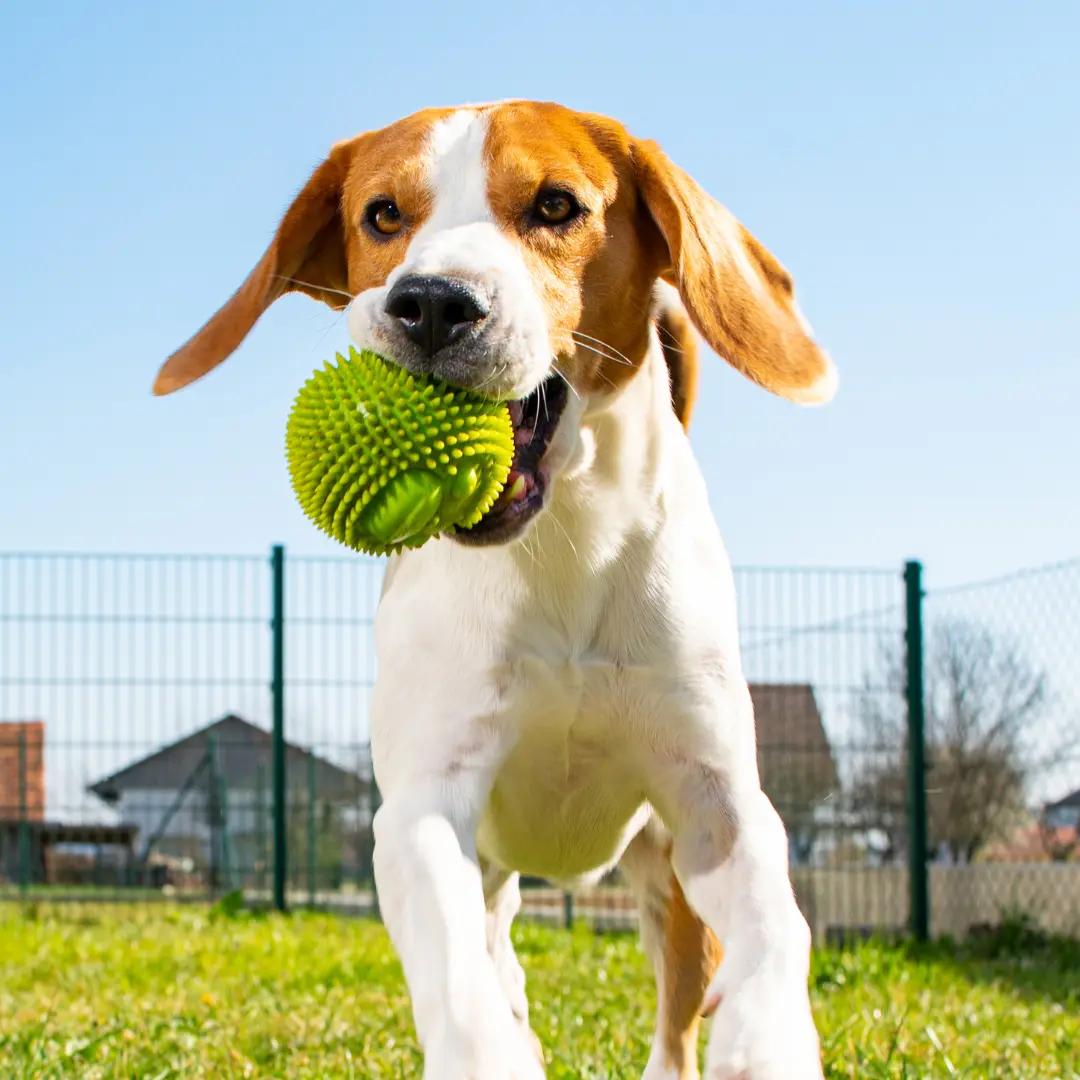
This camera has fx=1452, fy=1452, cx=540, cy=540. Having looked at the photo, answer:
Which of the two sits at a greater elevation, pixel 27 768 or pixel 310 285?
pixel 310 285

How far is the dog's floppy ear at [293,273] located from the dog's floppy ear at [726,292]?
66 cm

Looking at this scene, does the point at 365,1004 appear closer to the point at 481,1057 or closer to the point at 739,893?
the point at 739,893

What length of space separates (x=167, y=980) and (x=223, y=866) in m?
3.63

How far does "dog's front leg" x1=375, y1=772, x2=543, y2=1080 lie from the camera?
7.08ft

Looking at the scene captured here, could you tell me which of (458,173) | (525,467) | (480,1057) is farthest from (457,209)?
(480,1057)

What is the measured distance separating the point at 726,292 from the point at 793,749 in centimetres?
551

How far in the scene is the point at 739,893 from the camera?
2.49 metres

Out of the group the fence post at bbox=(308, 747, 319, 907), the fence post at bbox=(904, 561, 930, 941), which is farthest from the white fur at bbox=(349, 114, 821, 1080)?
the fence post at bbox=(308, 747, 319, 907)

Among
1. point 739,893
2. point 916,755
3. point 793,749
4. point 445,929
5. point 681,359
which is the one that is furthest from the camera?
point 916,755

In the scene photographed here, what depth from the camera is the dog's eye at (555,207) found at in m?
2.65

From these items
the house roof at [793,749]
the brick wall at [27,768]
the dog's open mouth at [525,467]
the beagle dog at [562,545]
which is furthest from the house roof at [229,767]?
the dog's open mouth at [525,467]

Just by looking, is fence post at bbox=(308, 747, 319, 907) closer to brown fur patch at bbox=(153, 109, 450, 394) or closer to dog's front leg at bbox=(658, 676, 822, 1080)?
brown fur patch at bbox=(153, 109, 450, 394)

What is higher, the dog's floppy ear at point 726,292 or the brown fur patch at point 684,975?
the dog's floppy ear at point 726,292

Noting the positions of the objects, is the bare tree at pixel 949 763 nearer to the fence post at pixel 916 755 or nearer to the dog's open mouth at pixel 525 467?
the fence post at pixel 916 755
